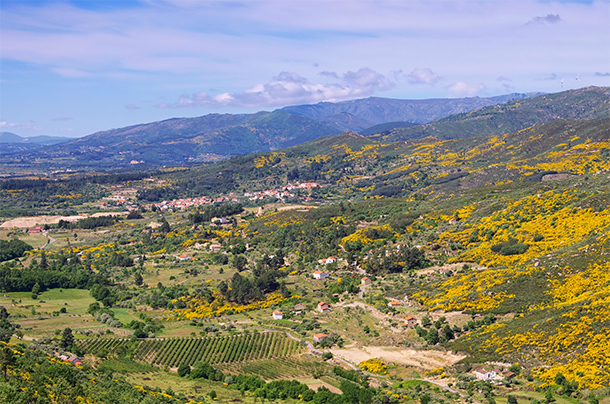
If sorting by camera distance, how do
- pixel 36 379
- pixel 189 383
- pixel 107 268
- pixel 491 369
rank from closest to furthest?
pixel 36 379
pixel 491 369
pixel 189 383
pixel 107 268

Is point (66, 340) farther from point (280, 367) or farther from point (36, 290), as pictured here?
point (36, 290)

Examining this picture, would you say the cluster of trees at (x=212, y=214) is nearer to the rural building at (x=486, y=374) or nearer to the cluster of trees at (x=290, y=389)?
the cluster of trees at (x=290, y=389)

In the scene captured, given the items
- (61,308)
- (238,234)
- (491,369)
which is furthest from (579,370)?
(238,234)

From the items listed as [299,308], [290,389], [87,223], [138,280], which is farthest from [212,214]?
[290,389]

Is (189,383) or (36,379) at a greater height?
(36,379)

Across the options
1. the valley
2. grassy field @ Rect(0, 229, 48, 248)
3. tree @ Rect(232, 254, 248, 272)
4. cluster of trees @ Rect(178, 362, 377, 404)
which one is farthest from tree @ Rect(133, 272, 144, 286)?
grassy field @ Rect(0, 229, 48, 248)

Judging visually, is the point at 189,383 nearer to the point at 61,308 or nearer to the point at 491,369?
the point at 491,369
